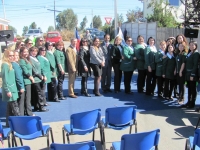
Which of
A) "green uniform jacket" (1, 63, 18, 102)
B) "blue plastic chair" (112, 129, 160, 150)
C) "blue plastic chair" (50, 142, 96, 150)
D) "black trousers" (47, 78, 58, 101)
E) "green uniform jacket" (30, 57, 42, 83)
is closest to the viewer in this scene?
"blue plastic chair" (50, 142, 96, 150)

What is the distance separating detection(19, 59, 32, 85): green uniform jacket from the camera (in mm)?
5309

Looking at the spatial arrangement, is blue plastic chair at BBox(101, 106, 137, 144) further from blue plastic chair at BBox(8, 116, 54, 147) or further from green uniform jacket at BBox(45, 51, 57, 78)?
green uniform jacket at BBox(45, 51, 57, 78)

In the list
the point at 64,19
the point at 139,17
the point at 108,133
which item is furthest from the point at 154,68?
the point at 64,19

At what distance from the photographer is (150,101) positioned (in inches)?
279

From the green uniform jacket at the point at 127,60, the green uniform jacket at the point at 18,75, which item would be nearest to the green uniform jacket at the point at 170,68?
the green uniform jacket at the point at 127,60

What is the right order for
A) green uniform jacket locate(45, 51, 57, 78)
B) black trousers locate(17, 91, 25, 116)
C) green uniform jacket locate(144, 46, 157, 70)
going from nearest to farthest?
black trousers locate(17, 91, 25, 116) < green uniform jacket locate(45, 51, 57, 78) < green uniform jacket locate(144, 46, 157, 70)

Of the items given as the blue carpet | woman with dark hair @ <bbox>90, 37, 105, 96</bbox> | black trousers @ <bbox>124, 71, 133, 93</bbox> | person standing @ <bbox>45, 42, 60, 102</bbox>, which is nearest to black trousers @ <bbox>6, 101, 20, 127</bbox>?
the blue carpet

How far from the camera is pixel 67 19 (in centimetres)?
7694

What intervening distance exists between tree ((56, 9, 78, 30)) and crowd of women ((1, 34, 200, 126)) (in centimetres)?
7081

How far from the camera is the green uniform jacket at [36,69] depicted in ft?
19.3

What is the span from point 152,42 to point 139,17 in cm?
3392

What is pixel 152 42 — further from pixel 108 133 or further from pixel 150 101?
pixel 108 133

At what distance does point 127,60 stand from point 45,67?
8.03 ft

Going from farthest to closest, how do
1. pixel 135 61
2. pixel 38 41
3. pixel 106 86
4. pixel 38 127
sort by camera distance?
pixel 106 86 < pixel 135 61 < pixel 38 41 < pixel 38 127
